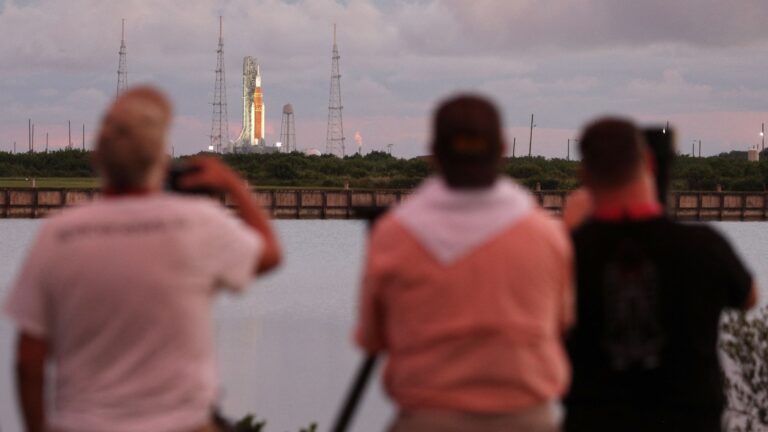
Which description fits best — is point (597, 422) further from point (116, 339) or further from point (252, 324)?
point (252, 324)

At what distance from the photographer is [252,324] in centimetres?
7962

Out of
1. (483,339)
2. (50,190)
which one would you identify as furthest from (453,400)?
(50,190)

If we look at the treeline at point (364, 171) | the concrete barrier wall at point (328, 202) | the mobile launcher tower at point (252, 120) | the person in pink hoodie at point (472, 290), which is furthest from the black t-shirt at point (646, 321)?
the mobile launcher tower at point (252, 120)

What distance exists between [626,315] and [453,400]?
71 cm

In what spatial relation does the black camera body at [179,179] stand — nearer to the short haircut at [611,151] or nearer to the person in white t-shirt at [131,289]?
the person in white t-shirt at [131,289]

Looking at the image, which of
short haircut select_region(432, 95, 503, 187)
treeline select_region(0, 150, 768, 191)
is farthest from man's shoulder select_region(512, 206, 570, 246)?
treeline select_region(0, 150, 768, 191)

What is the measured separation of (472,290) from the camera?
127 inches

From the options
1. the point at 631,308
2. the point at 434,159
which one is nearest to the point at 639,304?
the point at 631,308

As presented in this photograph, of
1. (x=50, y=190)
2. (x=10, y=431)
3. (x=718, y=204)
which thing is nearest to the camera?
(x=10, y=431)

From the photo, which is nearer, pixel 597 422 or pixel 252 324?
pixel 597 422

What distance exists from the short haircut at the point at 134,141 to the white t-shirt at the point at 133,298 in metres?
0.07

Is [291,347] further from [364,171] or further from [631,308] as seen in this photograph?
[364,171]

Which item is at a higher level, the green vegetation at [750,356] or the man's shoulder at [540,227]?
the man's shoulder at [540,227]

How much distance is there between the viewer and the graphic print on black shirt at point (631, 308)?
3705 mm
